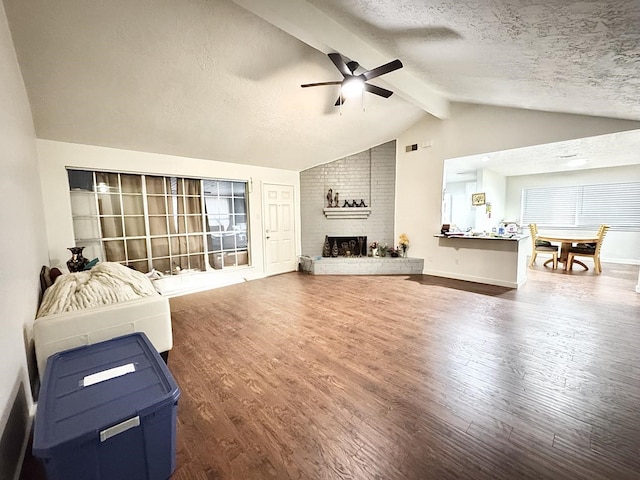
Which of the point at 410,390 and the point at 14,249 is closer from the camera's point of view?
the point at 14,249

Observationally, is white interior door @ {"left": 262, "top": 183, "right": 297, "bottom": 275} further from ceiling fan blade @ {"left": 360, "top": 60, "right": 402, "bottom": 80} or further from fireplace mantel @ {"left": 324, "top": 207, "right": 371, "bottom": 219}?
ceiling fan blade @ {"left": 360, "top": 60, "right": 402, "bottom": 80}

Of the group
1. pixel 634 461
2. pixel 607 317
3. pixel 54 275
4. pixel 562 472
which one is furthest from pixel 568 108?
pixel 54 275

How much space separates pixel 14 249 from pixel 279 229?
4.15 m

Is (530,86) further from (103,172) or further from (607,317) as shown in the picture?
(103,172)

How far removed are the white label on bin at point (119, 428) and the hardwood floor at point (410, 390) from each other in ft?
1.47

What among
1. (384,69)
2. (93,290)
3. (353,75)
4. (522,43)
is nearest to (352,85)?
(353,75)

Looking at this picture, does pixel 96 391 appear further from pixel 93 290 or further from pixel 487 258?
pixel 487 258

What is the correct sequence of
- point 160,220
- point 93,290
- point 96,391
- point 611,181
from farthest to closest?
point 611,181 → point 160,220 → point 93,290 → point 96,391

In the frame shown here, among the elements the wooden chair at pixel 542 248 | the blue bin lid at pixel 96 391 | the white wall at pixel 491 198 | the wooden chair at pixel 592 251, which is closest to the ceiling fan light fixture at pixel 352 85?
the blue bin lid at pixel 96 391

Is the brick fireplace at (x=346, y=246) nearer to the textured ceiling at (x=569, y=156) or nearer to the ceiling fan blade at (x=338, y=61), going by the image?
the textured ceiling at (x=569, y=156)

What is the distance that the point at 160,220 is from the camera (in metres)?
4.21

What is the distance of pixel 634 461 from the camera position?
1.32 metres

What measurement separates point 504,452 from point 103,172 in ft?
16.4

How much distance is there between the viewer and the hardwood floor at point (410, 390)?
135cm
